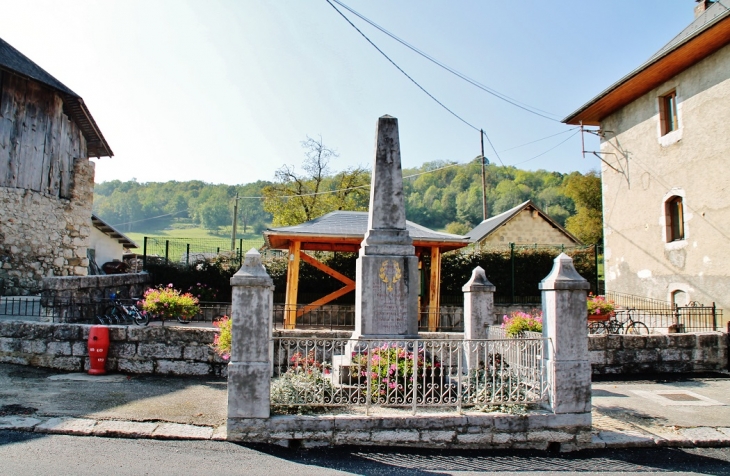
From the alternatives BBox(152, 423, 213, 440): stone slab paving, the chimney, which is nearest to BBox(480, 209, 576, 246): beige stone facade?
the chimney

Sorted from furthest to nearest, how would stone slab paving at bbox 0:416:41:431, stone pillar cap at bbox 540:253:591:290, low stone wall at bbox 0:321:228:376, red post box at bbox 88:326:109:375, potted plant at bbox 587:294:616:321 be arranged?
potted plant at bbox 587:294:616:321 < low stone wall at bbox 0:321:228:376 < red post box at bbox 88:326:109:375 < stone pillar cap at bbox 540:253:591:290 < stone slab paving at bbox 0:416:41:431

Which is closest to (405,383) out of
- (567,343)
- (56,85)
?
(567,343)

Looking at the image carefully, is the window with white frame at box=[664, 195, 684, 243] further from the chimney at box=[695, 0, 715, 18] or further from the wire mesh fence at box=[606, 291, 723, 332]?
the chimney at box=[695, 0, 715, 18]

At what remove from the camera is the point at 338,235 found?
42.0 feet

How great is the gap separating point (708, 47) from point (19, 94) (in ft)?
70.3

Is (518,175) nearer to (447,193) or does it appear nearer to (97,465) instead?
(447,193)

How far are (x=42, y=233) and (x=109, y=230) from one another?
10.4 metres

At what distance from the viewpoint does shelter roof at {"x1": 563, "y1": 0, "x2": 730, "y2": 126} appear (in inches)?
498

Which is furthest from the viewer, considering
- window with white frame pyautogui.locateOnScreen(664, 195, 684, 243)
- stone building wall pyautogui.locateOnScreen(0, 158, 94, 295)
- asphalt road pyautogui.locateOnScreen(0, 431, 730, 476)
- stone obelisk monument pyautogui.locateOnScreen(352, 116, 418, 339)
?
stone building wall pyautogui.locateOnScreen(0, 158, 94, 295)

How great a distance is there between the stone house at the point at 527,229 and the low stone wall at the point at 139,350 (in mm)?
21036

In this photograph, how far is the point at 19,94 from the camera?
1692cm

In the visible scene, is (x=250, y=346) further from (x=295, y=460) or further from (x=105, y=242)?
(x=105, y=242)

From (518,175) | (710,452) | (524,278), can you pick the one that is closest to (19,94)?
(524,278)

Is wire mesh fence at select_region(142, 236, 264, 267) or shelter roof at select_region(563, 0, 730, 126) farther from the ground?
shelter roof at select_region(563, 0, 730, 126)
